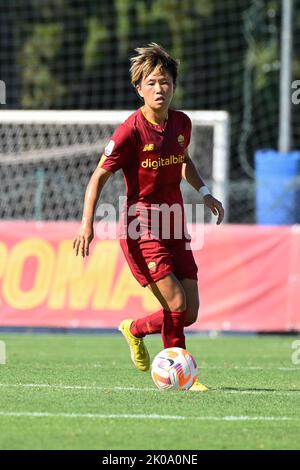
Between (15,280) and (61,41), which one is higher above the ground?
(61,41)

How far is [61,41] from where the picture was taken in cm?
3322

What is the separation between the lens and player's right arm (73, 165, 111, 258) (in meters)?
7.44

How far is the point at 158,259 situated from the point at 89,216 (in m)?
0.59

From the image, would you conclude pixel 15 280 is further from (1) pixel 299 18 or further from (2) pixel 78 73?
(1) pixel 299 18

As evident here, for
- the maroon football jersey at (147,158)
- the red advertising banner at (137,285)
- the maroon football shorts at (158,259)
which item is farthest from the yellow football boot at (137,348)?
the red advertising banner at (137,285)

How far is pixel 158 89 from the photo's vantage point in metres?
7.87

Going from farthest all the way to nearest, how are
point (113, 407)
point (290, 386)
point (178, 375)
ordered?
point (290, 386) → point (178, 375) → point (113, 407)

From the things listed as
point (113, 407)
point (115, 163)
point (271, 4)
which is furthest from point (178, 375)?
point (271, 4)

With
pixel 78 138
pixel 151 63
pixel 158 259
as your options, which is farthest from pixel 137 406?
pixel 78 138

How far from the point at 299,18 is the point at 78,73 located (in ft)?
22.1

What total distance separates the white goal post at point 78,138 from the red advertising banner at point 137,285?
1.45 m

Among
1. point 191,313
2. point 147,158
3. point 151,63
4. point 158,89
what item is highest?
point 151,63

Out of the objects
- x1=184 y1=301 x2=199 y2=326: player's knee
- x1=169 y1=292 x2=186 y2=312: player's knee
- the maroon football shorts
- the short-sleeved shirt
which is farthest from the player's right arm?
x1=184 y1=301 x2=199 y2=326: player's knee

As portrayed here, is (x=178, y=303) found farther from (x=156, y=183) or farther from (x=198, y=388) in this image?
(x=156, y=183)
